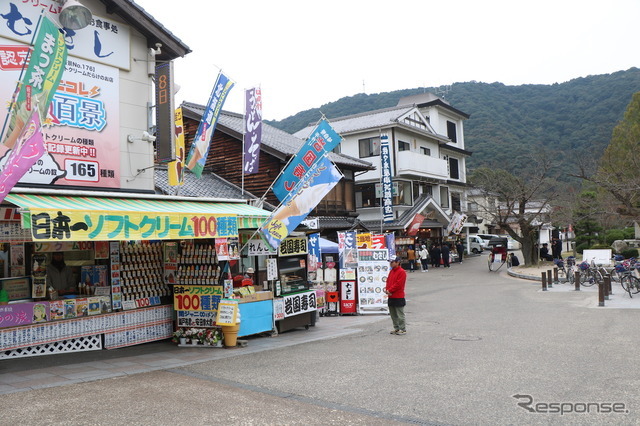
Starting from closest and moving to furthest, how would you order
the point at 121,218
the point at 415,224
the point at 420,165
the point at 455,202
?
the point at 121,218 < the point at 415,224 < the point at 420,165 < the point at 455,202

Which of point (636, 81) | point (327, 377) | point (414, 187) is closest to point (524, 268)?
point (414, 187)

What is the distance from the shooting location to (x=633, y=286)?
16719 mm

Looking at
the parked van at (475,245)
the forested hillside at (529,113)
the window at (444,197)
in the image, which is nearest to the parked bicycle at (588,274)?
the window at (444,197)

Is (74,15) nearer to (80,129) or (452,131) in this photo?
(80,129)

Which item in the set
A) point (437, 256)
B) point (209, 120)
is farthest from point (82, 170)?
point (437, 256)

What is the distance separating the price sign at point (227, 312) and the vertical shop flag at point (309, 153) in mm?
3671

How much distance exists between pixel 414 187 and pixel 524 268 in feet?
36.1

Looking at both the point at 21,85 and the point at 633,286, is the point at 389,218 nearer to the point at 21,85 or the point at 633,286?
the point at 633,286

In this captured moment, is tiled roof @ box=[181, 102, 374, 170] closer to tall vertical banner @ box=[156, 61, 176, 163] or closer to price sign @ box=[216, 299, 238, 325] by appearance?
tall vertical banner @ box=[156, 61, 176, 163]

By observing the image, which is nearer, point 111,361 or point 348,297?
point 111,361

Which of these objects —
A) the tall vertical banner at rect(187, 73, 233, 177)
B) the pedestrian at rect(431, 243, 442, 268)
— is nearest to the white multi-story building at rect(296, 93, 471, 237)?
the pedestrian at rect(431, 243, 442, 268)

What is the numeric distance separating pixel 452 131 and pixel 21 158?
43.9 meters

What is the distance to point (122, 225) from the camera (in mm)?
8680

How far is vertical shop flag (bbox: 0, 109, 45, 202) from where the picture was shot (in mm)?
6930
